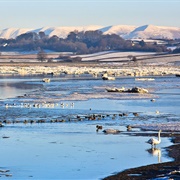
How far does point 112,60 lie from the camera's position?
118688mm

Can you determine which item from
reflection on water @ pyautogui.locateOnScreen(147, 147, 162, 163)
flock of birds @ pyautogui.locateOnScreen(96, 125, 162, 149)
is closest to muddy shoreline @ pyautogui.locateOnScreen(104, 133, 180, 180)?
reflection on water @ pyautogui.locateOnScreen(147, 147, 162, 163)

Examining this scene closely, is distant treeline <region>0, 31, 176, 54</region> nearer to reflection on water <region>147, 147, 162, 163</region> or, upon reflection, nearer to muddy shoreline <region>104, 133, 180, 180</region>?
reflection on water <region>147, 147, 162, 163</region>

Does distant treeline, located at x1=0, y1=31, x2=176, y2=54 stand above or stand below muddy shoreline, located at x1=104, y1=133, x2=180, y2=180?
above

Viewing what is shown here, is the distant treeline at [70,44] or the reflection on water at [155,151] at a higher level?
the distant treeline at [70,44]

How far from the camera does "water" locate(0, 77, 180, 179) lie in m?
16.5

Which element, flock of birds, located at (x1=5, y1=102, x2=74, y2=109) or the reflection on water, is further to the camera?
flock of birds, located at (x1=5, y1=102, x2=74, y2=109)

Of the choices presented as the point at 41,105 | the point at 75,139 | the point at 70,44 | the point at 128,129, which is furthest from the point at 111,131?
the point at 70,44

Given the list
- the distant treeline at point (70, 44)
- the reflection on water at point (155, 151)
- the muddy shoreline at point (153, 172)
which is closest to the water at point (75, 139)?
the reflection on water at point (155, 151)

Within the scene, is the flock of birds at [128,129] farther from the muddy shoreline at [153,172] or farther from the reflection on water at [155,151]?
the muddy shoreline at [153,172]

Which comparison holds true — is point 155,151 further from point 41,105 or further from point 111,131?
point 41,105

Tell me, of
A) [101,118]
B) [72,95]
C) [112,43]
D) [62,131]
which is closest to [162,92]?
[72,95]

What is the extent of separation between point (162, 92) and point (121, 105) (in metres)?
10.6

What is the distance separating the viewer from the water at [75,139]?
16.5m

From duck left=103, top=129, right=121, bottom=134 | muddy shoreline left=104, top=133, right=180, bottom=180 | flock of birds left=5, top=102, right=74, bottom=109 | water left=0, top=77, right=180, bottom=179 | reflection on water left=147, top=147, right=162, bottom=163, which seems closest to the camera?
muddy shoreline left=104, top=133, right=180, bottom=180
